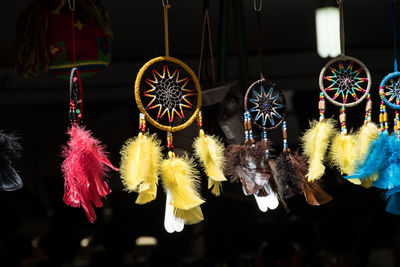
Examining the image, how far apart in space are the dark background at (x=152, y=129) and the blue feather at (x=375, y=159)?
25.9 inches

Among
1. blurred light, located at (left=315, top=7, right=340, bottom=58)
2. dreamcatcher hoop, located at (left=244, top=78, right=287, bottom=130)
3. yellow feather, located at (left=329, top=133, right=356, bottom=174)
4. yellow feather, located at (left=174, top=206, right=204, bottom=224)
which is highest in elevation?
blurred light, located at (left=315, top=7, right=340, bottom=58)

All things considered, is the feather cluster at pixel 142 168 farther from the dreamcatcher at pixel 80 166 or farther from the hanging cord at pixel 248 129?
the hanging cord at pixel 248 129

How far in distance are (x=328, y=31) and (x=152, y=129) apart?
0.75m

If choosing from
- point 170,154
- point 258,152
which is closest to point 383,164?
point 258,152

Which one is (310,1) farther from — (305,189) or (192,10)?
(305,189)

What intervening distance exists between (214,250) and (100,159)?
1053 mm

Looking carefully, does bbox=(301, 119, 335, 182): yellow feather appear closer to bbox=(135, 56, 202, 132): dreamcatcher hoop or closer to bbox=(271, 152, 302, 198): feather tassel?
bbox=(271, 152, 302, 198): feather tassel

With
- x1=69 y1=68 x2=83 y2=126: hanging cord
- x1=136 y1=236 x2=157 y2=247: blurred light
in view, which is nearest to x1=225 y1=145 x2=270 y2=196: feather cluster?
x1=69 y1=68 x2=83 y2=126: hanging cord

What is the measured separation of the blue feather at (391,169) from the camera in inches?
87.1

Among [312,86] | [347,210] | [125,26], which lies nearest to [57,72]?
[125,26]

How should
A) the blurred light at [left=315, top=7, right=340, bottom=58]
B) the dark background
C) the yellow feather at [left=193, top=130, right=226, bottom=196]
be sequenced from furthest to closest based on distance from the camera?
the dark background → the blurred light at [left=315, top=7, right=340, bottom=58] → the yellow feather at [left=193, top=130, right=226, bottom=196]

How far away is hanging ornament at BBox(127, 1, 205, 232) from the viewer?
2.10 metres

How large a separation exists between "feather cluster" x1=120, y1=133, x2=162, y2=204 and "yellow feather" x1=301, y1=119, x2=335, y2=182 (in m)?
0.45

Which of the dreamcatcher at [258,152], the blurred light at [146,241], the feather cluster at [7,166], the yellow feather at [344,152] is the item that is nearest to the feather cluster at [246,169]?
the dreamcatcher at [258,152]
